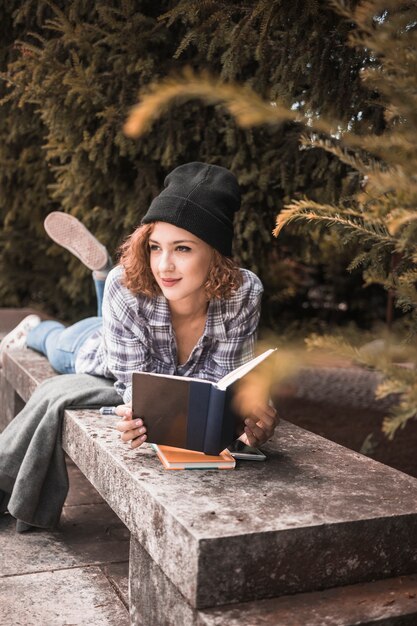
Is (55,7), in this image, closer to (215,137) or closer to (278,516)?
(215,137)

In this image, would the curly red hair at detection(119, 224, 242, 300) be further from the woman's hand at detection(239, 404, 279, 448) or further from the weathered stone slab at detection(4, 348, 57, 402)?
the weathered stone slab at detection(4, 348, 57, 402)

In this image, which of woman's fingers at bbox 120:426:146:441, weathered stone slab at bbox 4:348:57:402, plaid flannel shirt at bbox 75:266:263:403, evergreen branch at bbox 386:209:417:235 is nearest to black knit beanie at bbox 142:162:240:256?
plaid flannel shirt at bbox 75:266:263:403

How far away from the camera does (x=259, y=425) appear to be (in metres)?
2.52

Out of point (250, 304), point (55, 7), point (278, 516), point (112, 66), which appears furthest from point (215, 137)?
point (278, 516)

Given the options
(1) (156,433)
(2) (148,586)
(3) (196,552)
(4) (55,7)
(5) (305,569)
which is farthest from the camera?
(4) (55,7)

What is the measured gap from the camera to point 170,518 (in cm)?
194

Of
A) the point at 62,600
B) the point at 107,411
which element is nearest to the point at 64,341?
the point at 107,411

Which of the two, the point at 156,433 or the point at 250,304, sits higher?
the point at 250,304

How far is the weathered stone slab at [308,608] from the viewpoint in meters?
1.78

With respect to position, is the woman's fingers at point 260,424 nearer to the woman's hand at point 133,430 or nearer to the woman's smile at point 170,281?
the woman's hand at point 133,430

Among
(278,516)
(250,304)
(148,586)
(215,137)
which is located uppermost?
(215,137)

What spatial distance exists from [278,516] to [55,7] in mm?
3006

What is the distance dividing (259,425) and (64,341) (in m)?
1.78

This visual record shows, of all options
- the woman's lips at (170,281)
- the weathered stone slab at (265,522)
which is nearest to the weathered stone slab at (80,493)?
the weathered stone slab at (265,522)
